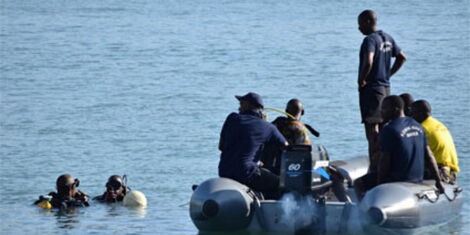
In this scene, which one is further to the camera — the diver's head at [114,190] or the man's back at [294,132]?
the diver's head at [114,190]

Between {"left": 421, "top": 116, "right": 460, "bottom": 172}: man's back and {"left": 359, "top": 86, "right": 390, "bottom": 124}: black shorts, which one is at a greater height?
{"left": 359, "top": 86, "right": 390, "bottom": 124}: black shorts

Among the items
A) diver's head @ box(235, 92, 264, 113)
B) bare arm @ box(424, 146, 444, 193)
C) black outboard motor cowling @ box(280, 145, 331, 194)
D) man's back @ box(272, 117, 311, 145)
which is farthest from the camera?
man's back @ box(272, 117, 311, 145)

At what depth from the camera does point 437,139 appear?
42.0 ft

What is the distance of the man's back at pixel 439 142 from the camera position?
42.1 ft

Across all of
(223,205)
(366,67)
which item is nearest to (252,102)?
(223,205)

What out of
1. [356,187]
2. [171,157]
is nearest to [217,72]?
[171,157]

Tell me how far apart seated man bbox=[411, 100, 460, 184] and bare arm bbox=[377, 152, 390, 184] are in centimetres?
111

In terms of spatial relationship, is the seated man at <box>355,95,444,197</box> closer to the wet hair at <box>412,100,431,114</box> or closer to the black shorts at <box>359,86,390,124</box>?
the wet hair at <box>412,100,431,114</box>

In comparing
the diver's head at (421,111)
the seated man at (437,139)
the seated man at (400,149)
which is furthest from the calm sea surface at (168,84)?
the diver's head at (421,111)

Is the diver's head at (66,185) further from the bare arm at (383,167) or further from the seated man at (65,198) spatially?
the bare arm at (383,167)

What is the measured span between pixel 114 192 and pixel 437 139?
4770 mm

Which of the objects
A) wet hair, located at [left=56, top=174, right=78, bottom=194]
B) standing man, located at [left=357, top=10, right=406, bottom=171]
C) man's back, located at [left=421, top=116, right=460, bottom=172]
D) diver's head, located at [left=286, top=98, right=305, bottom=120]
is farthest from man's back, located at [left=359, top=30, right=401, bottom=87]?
wet hair, located at [left=56, top=174, right=78, bottom=194]

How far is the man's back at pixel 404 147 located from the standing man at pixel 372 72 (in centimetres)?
131

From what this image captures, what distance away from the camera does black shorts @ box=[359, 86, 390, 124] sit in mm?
13344
